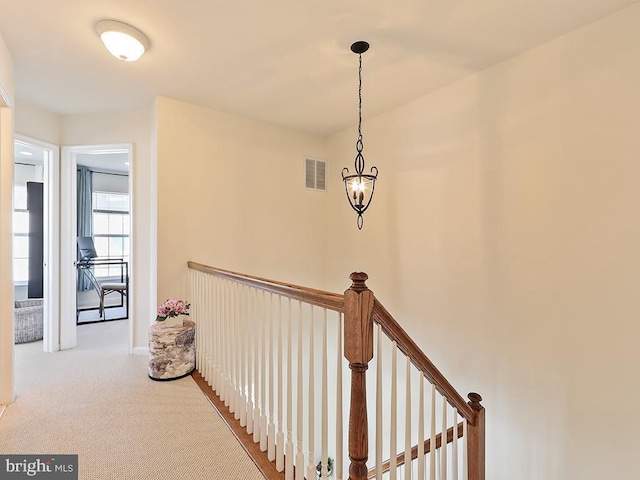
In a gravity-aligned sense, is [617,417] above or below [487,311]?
below

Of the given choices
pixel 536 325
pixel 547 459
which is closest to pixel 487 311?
pixel 536 325

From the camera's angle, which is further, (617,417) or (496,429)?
(496,429)

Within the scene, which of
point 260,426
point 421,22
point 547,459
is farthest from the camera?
point 547,459

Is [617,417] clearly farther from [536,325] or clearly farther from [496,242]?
[496,242]

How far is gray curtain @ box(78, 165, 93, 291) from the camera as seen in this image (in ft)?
19.4

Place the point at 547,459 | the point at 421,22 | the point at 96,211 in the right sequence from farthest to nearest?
the point at 96,211
the point at 547,459
the point at 421,22

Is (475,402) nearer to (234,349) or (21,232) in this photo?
(234,349)

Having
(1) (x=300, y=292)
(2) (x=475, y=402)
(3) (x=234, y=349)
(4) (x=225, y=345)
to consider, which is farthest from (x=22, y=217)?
(2) (x=475, y=402)

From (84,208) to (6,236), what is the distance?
14.4ft

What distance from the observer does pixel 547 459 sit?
2.19m

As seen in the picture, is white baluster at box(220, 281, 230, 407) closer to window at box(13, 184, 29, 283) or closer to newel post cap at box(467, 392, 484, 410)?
newel post cap at box(467, 392, 484, 410)

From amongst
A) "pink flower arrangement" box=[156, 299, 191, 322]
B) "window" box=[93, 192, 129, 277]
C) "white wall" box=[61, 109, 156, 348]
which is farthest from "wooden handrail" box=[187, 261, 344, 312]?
"window" box=[93, 192, 129, 277]

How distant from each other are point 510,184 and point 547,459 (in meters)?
1.98

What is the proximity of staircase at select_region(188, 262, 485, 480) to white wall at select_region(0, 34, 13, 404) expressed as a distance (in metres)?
1.31
